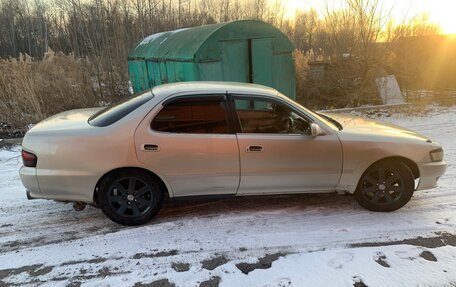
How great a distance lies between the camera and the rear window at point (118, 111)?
4.23m

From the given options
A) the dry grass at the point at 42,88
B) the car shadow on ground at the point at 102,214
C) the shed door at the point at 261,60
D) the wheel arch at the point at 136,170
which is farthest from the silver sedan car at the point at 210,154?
the dry grass at the point at 42,88

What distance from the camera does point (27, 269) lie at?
3.56 meters

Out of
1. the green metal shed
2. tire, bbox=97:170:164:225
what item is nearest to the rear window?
tire, bbox=97:170:164:225

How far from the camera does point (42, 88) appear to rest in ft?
34.8

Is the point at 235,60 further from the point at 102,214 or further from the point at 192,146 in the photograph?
the point at 102,214

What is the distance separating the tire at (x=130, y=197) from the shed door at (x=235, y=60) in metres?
5.15

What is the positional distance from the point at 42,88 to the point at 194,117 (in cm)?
805

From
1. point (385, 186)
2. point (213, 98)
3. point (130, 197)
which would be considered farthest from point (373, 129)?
point (130, 197)

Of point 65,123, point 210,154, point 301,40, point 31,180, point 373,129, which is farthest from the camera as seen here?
point 301,40

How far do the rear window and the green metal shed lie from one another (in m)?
4.34

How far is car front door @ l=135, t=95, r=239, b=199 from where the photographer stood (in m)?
4.14

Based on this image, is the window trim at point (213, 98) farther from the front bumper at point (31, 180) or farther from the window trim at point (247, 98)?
the front bumper at point (31, 180)

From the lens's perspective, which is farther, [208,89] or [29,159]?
[208,89]

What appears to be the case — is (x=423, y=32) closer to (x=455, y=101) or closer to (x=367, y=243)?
(x=455, y=101)
